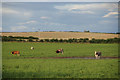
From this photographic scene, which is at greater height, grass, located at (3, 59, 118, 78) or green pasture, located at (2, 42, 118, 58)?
green pasture, located at (2, 42, 118, 58)

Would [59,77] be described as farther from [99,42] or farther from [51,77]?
[99,42]

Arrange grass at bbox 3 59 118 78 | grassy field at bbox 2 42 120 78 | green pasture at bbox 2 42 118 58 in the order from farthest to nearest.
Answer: green pasture at bbox 2 42 118 58
grassy field at bbox 2 42 120 78
grass at bbox 3 59 118 78

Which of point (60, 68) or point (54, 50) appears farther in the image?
point (54, 50)

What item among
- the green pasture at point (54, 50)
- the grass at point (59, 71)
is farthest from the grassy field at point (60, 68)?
the green pasture at point (54, 50)

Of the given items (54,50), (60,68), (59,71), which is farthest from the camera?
(54,50)

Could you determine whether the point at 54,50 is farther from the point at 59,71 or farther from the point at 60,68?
the point at 59,71

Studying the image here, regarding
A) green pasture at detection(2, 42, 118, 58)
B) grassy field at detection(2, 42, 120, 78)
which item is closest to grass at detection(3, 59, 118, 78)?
grassy field at detection(2, 42, 120, 78)

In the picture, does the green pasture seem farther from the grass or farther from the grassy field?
the grass

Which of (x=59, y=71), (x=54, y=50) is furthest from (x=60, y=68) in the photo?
(x=54, y=50)

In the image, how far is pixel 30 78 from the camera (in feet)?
50.3

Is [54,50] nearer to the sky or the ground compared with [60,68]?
nearer to the sky

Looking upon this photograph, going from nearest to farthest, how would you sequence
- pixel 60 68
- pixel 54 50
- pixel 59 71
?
pixel 59 71
pixel 60 68
pixel 54 50

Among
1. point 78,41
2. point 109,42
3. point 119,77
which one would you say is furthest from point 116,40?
point 119,77

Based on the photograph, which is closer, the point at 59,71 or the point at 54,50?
the point at 59,71
